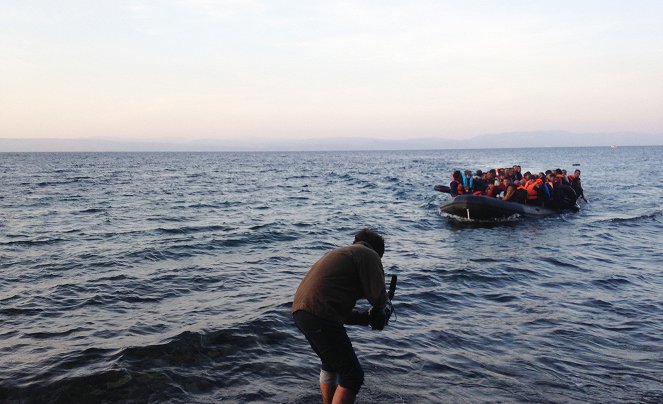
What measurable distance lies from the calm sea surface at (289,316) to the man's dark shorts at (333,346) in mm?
1444

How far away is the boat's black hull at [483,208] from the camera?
66.6ft

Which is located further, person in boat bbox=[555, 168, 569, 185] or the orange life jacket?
person in boat bbox=[555, 168, 569, 185]

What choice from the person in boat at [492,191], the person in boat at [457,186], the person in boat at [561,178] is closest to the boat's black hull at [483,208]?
the person in boat at [492,191]

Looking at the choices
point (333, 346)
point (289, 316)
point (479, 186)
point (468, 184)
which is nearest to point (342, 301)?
point (333, 346)

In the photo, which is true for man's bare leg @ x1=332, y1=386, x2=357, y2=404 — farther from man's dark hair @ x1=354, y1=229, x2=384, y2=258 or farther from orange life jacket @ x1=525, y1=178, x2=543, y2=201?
orange life jacket @ x1=525, y1=178, x2=543, y2=201

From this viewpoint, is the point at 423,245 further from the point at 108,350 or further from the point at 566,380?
the point at 108,350

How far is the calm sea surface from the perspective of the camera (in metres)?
6.36

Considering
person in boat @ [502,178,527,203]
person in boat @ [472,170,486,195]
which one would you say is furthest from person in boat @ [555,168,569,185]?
person in boat @ [472,170,486,195]

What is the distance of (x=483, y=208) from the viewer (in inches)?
801

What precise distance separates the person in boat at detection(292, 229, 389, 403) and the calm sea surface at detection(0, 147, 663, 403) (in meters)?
1.54

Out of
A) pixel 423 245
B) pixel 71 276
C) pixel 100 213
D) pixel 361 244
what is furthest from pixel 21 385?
pixel 100 213

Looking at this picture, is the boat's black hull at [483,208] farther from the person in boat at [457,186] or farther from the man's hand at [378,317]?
the man's hand at [378,317]

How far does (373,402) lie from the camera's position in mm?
5840

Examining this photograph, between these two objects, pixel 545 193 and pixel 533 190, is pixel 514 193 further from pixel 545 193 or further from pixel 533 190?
pixel 545 193
